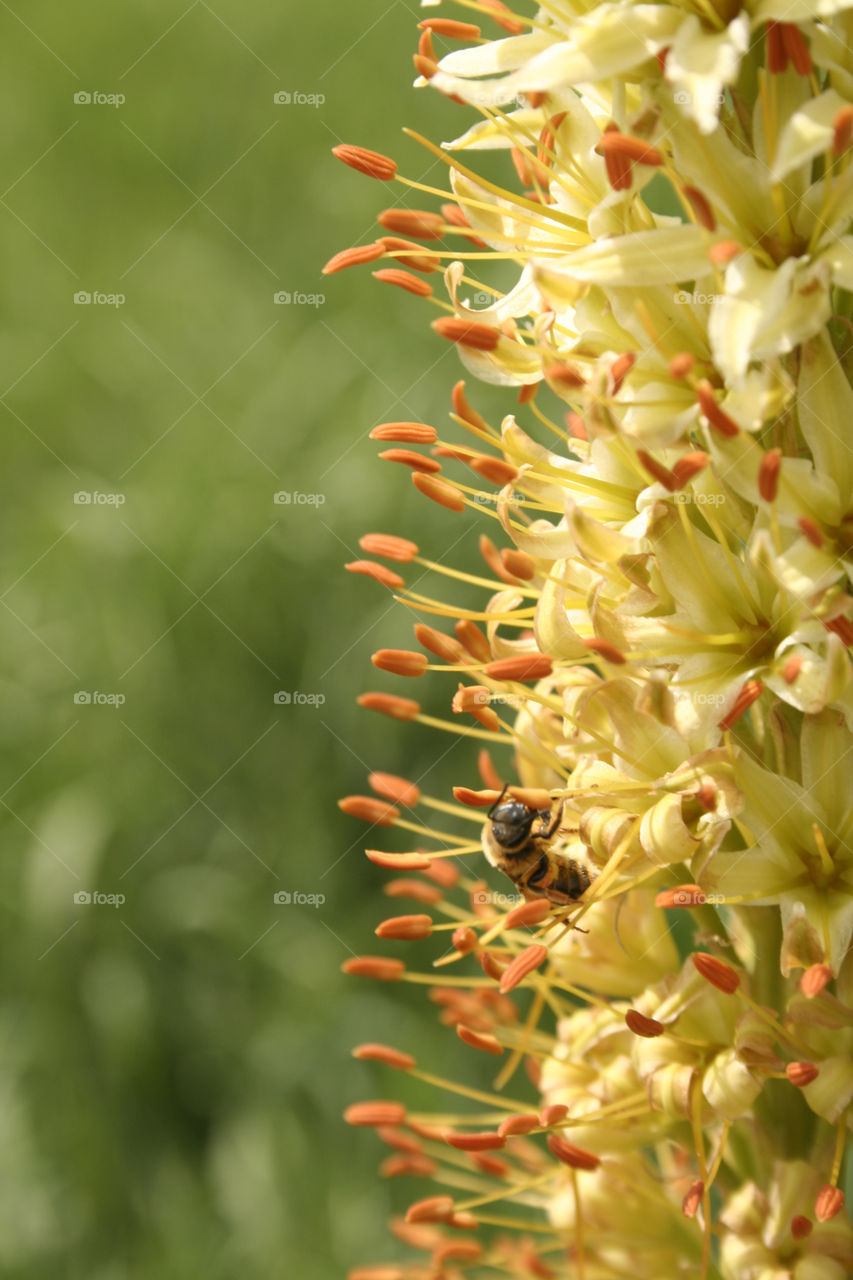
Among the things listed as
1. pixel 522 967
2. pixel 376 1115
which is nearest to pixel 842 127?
pixel 522 967

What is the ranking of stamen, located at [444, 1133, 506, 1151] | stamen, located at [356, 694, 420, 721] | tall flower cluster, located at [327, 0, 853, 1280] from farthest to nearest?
stamen, located at [356, 694, 420, 721], stamen, located at [444, 1133, 506, 1151], tall flower cluster, located at [327, 0, 853, 1280]

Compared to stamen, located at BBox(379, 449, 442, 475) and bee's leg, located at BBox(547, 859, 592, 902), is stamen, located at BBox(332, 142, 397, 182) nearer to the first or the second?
stamen, located at BBox(379, 449, 442, 475)

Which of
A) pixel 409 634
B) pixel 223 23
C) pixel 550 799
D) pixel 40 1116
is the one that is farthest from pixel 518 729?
pixel 223 23

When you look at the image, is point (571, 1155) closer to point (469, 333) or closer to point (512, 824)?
point (512, 824)

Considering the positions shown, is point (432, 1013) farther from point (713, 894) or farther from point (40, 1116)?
point (713, 894)
